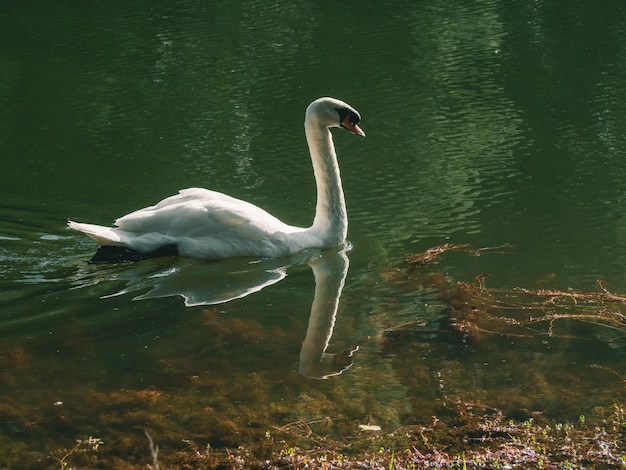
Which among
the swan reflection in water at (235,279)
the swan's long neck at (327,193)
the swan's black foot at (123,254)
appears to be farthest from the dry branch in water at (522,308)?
the swan's black foot at (123,254)

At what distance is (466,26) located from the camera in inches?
810

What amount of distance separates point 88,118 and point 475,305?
9130mm

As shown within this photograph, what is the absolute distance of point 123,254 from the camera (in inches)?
324

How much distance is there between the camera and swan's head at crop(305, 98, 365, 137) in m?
8.84

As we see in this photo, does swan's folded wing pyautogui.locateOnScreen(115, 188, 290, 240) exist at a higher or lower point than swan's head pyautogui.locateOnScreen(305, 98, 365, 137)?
lower

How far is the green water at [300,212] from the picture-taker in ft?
18.6

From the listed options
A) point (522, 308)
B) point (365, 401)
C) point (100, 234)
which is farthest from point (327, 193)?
point (365, 401)

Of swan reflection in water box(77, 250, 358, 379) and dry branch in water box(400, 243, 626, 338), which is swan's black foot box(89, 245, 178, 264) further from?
dry branch in water box(400, 243, 626, 338)

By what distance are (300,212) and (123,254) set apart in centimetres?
226

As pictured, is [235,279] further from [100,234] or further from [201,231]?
[100,234]

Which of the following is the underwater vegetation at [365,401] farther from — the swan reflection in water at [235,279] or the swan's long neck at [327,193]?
the swan's long neck at [327,193]

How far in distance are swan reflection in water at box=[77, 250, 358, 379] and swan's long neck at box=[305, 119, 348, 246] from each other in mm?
173

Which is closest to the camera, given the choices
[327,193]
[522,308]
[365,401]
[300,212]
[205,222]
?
[365,401]

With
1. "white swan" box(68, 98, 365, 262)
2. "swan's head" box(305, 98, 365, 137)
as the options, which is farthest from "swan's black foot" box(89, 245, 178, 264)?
"swan's head" box(305, 98, 365, 137)
